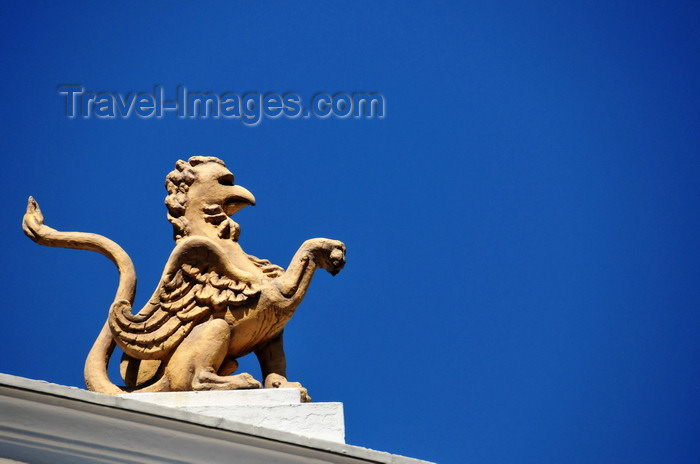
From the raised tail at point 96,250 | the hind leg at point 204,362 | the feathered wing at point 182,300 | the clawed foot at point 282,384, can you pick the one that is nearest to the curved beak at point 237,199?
the feathered wing at point 182,300

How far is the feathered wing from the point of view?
37.9 feet

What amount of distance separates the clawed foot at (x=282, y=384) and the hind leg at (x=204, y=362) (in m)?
0.35

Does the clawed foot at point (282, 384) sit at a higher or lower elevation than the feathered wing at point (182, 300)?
lower

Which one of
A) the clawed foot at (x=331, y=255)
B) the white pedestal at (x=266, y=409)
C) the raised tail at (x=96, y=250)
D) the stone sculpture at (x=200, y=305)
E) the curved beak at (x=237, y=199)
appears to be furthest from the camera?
the curved beak at (x=237, y=199)

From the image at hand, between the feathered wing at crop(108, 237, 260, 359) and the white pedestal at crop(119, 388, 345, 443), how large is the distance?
63cm

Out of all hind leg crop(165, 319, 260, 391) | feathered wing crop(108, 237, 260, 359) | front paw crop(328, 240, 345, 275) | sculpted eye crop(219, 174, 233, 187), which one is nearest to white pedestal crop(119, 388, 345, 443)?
hind leg crop(165, 319, 260, 391)

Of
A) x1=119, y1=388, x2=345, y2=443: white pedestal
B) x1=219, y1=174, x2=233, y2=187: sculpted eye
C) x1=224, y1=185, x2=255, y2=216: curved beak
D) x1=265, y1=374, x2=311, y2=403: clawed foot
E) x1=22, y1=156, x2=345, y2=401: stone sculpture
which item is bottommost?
x1=119, y1=388, x2=345, y2=443: white pedestal

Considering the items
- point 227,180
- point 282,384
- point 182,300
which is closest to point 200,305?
point 182,300

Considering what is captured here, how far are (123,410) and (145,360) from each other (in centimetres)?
227

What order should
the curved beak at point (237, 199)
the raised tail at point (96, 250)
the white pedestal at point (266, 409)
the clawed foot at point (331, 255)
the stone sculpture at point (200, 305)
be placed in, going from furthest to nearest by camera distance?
the curved beak at point (237, 199) < the clawed foot at point (331, 255) < the raised tail at point (96, 250) < the stone sculpture at point (200, 305) < the white pedestal at point (266, 409)

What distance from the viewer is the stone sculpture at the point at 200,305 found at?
452 inches

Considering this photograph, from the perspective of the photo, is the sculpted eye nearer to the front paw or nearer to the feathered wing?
the feathered wing

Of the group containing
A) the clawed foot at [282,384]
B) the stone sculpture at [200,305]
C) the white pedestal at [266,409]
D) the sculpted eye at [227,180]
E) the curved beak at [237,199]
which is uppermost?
the sculpted eye at [227,180]

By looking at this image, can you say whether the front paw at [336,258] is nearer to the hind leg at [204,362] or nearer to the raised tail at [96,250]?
the hind leg at [204,362]
